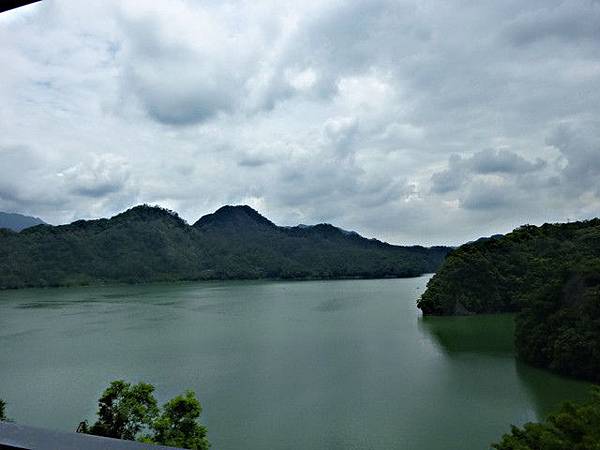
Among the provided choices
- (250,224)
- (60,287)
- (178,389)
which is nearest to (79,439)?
(178,389)

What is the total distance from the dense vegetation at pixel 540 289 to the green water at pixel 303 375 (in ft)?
3.15

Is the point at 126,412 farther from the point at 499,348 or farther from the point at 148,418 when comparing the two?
the point at 499,348

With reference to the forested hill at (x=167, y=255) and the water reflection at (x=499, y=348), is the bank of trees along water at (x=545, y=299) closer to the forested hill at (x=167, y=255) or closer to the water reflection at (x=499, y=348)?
the water reflection at (x=499, y=348)

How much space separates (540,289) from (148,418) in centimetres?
1518

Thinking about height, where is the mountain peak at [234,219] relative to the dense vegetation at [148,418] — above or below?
above

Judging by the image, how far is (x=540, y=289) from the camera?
17.4 meters

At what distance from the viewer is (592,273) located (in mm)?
15438

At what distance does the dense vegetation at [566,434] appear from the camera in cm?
535

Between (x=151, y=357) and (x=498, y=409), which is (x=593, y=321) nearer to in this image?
(x=498, y=409)

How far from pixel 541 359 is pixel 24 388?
1592cm

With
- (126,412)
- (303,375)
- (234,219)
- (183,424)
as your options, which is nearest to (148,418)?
(126,412)

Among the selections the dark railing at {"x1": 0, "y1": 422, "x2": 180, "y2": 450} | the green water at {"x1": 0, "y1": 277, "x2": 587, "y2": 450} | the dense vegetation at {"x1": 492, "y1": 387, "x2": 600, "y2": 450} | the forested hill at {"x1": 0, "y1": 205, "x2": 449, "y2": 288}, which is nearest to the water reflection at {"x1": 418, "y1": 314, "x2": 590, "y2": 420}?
the green water at {"x1": 0, "y1": 277, "x2": 587, "y2": 450}

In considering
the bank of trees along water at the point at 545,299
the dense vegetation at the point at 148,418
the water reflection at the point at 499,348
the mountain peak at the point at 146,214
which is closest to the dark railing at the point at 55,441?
the bank of trees along water at the point at 545,299

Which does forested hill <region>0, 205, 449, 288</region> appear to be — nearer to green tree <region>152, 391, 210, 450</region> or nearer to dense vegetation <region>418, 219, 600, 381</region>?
dense vegetation <region>418, 219, 600, 381</region>
